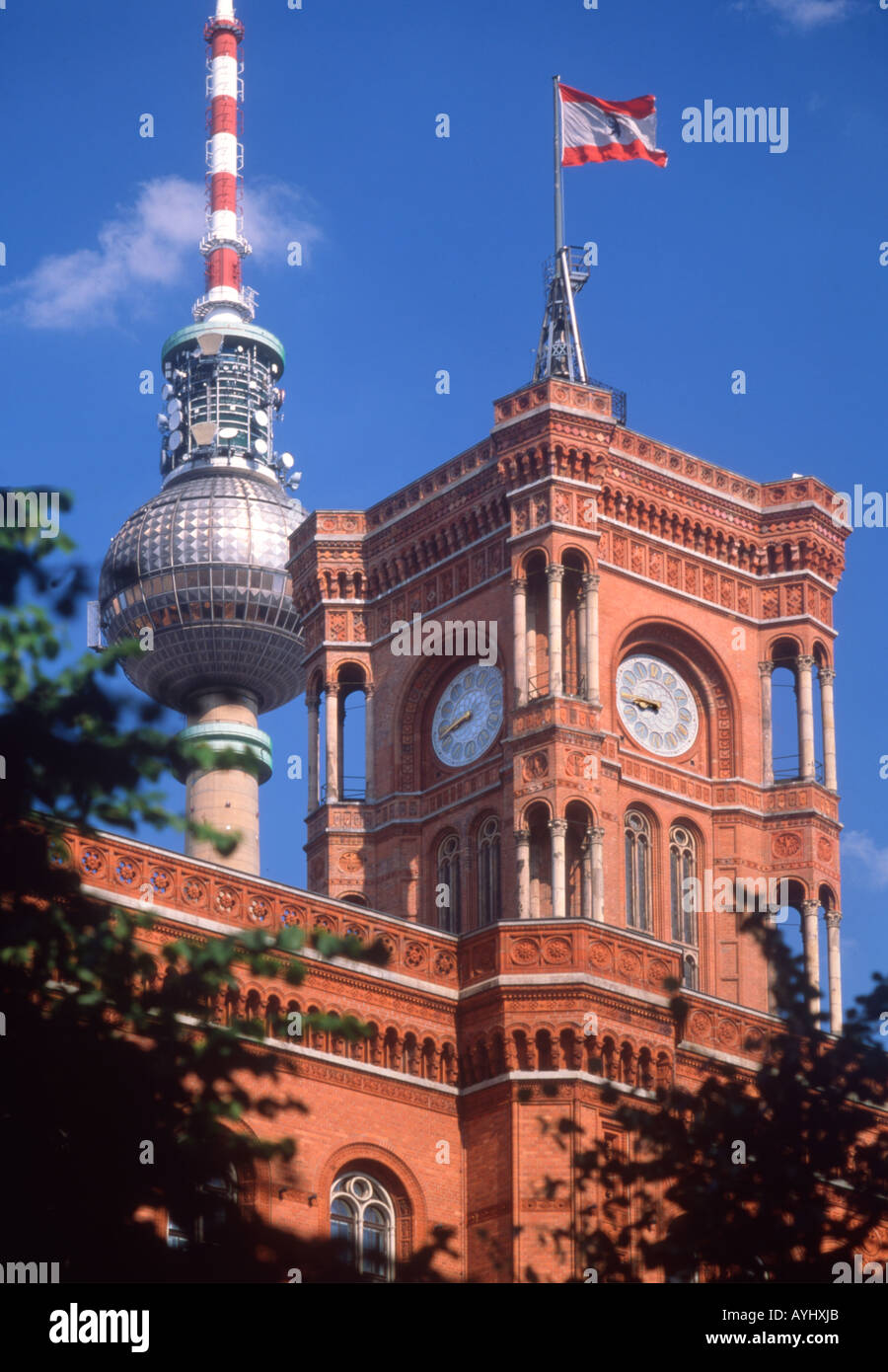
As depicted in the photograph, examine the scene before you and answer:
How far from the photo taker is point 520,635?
59375 millimetres

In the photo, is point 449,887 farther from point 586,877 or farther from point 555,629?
point 555,629

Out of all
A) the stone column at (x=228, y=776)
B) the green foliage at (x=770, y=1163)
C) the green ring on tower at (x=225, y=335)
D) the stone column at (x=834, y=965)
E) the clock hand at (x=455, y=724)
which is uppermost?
the green ring on tower at (x=225, y=335)

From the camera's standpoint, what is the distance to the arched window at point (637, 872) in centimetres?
5997

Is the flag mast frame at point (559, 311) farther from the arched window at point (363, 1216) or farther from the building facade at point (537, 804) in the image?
the arched window at point (363, 1216)

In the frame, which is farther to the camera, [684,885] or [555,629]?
[684,885]

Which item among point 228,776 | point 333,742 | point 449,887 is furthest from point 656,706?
point 228,776

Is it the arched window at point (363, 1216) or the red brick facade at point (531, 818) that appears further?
the red brick facade at point (531, 818)

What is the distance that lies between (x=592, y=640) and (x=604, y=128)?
13.9 metres

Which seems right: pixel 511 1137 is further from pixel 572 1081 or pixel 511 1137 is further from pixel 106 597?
pixel 106 597

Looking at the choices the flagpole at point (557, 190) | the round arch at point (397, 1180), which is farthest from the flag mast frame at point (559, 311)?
the round arch at point (397, 1180)

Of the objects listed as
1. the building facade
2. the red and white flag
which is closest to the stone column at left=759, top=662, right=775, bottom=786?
the building facade

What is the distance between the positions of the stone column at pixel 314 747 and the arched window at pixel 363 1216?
15.7 meters
